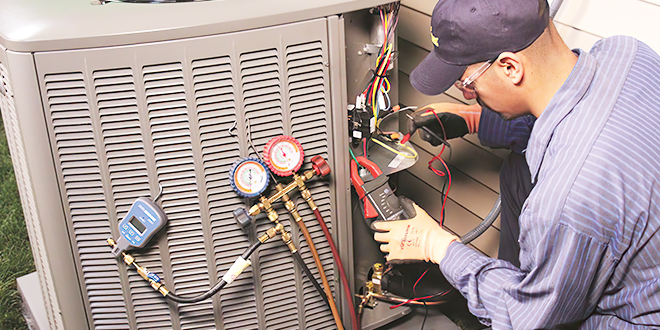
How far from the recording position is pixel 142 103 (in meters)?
1.37

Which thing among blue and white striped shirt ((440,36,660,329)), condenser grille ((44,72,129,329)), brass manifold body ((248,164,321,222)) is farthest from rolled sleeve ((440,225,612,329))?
condenser grille ((44,72,129,329))

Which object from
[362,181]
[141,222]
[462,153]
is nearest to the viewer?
[141,222]

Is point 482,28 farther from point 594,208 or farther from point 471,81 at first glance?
point 594,208

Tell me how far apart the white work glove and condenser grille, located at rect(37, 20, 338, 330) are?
0.19 m

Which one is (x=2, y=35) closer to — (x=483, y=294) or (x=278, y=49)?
(x=278, y=49)

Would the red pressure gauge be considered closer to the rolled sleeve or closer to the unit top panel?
the unit top panel

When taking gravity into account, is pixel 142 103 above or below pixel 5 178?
above

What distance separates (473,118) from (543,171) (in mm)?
651

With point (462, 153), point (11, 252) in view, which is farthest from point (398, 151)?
point (11, 252)

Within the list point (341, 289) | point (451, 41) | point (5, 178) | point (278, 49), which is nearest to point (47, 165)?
point (278, 49)

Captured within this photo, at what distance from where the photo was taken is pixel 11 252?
8.22 feet

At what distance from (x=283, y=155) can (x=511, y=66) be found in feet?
1.98

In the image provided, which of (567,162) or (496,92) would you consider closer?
(567,162)

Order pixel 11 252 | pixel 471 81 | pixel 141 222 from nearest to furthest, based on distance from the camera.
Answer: pixel 471 81 < pixel 141 222 < pixel 11 252
